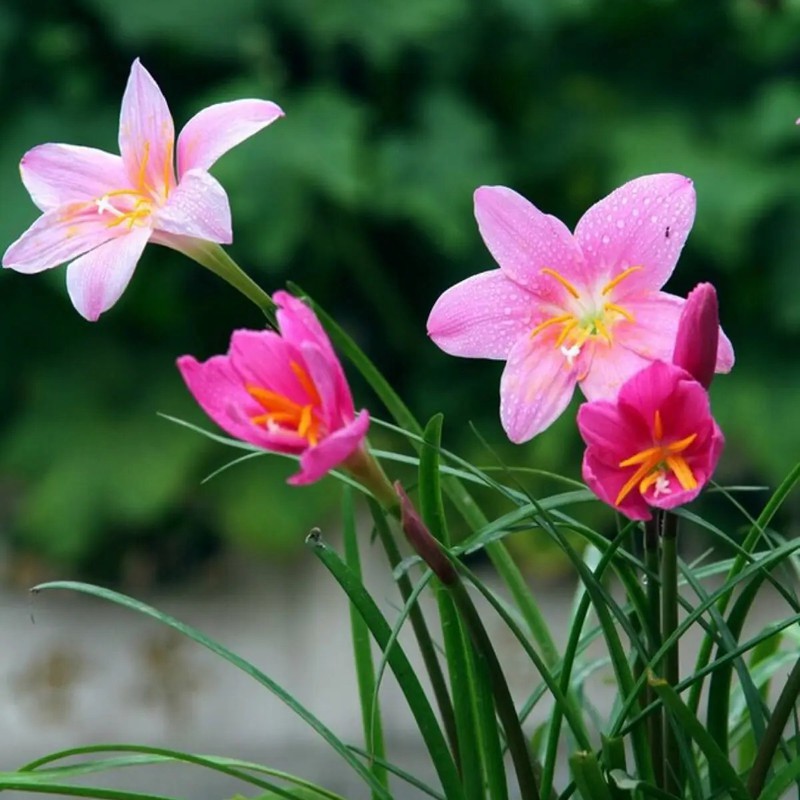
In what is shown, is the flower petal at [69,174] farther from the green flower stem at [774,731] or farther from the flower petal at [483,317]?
the green flower stem at [774,731]

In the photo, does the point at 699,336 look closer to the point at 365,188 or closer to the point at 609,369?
the point at 609,369

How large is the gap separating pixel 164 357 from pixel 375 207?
333mm

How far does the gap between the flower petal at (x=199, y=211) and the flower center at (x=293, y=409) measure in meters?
0.05

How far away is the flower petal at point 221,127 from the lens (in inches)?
12.1

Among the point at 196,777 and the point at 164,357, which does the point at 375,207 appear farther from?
the point at 196,777

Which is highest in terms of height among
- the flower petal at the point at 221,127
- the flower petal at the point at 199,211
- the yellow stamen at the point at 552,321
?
the flower petal at the point at 221,127

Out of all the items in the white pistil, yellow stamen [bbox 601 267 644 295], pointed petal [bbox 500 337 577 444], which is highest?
yellow stamen [bbox 601 267 644 295]

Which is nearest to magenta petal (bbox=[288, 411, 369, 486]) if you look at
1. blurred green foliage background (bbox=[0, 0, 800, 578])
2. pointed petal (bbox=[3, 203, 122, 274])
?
pointed petal (bbox=[3, 203, 122, 274])

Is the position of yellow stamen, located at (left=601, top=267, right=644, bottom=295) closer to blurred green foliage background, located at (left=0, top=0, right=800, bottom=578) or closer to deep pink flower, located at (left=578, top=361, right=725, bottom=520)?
deep pink flower, located at (left=578, top=361, right=725, bottom=520)

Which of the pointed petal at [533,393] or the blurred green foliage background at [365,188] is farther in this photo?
the blurred green foliage background at [365,188]

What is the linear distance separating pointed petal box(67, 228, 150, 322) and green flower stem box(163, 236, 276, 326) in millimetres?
14

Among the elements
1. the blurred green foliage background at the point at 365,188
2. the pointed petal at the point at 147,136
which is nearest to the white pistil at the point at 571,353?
the pointed petal at the point at 147,136

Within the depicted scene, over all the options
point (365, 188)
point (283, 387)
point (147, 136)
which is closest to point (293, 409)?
point (283, 387)

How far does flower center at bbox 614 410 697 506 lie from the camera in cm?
26
